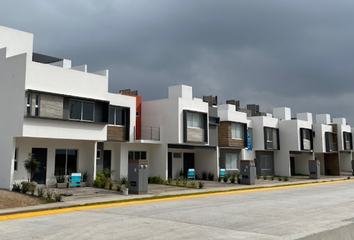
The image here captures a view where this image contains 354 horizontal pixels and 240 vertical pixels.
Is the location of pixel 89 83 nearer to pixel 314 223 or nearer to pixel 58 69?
pixel 58 69

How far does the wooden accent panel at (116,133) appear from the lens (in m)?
26.6

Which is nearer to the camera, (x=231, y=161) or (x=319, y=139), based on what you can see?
(x=231, y=161)

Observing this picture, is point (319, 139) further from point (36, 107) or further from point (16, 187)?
point (16, 187)

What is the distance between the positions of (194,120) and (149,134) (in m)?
3.96

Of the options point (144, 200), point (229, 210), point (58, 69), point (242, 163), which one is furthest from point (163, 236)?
point (242, 163)

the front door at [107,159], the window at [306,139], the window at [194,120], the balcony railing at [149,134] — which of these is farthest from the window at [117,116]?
the window at [306,139]

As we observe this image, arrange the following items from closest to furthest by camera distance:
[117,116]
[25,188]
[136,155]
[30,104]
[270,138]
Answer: [25,188], [30,104], [117,116], [136,155], [270,138]

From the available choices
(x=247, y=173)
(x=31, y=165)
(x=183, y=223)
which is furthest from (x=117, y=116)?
(x=183, y=223)

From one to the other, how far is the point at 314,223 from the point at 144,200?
1008cm

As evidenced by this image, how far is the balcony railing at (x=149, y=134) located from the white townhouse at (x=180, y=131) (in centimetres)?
40

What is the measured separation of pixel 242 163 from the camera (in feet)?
104

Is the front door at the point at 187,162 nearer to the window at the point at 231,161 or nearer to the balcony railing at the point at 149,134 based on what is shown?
the window at the point at 231,161

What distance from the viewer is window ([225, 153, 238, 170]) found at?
122ft

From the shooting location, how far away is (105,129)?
24844 mm
